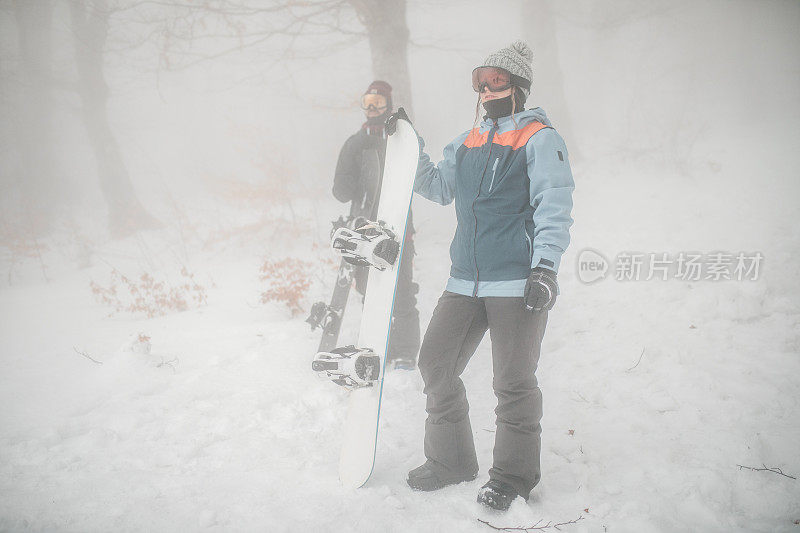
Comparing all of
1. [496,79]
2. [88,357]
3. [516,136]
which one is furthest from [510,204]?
[88,357]

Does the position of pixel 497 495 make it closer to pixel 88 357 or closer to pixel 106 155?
pixel 88 357

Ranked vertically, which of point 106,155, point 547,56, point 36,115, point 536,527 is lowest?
point 536,527

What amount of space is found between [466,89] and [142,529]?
21.6m

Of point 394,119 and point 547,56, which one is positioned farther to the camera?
point 547,56

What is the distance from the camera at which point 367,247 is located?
7.30 feet

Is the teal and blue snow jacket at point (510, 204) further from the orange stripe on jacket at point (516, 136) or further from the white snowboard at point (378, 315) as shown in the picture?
the white snowboard at point (378, 315)

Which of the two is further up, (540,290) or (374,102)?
(374,102)

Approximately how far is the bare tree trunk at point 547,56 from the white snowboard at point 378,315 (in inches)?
370

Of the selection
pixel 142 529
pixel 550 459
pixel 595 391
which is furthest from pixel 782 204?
pixel 142 529

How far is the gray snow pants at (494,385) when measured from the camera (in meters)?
1.86

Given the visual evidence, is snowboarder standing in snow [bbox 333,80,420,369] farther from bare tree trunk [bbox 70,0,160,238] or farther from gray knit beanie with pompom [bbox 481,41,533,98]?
bare tree trunk [bbox 70,0,160,238]

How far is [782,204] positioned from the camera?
239 inches

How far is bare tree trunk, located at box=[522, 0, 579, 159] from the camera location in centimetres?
1047

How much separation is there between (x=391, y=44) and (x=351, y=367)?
5325mm
